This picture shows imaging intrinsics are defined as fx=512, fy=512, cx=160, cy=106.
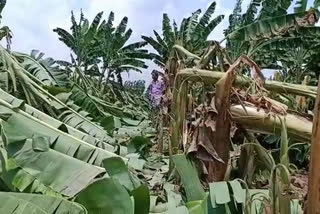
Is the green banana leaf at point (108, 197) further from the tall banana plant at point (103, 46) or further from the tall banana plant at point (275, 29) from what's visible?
the tall banana plant at point (103, 46)

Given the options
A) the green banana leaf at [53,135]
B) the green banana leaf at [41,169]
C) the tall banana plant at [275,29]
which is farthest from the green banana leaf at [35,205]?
the tall banana plant at [275,29]

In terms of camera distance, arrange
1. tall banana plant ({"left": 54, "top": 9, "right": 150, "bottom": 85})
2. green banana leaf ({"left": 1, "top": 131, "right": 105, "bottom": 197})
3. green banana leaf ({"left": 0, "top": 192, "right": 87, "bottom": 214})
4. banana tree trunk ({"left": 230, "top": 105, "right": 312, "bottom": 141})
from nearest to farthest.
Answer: green banana leaf ({"left": 0, "top": 192, "right": 87, "bottom": 214})
green banana leaf ({"left": 1, "top": 131, "right": 105, "bottom": 197})
banana tree trunk ({"left": 230, "top": 105, "right": 312, "bottom": 141})
tall banana plant ({"left": 54, "top": 9, "right": 150, "bottom": 85})

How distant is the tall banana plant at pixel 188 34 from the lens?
277 inches

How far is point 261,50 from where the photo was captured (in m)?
4.91

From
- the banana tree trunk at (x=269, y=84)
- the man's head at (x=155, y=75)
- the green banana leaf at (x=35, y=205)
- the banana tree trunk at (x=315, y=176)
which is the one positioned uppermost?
the banana tree trunk at (x=269, y=84)

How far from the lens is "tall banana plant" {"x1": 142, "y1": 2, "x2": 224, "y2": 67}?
7027 mm

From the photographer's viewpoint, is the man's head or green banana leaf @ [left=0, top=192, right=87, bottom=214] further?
the man's head

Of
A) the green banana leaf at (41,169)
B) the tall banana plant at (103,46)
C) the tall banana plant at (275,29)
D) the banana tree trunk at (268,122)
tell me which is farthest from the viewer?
the tall banana plant at (103,46)

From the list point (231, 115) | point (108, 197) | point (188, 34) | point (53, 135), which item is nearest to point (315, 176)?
point (108, 197)

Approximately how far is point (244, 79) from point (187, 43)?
4.19m

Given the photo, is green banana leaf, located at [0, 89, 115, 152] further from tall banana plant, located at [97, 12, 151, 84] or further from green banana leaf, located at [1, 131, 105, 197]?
tall banana plant, located at [97, 12, 151, 84]

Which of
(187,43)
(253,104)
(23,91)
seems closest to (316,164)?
(253,104)

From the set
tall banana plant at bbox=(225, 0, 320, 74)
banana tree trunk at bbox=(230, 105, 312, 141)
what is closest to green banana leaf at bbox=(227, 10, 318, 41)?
tall banana plant at bbox=(225, 0, 320, 74)

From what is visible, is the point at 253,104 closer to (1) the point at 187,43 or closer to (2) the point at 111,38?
Answer: (1) the point at 187,43
